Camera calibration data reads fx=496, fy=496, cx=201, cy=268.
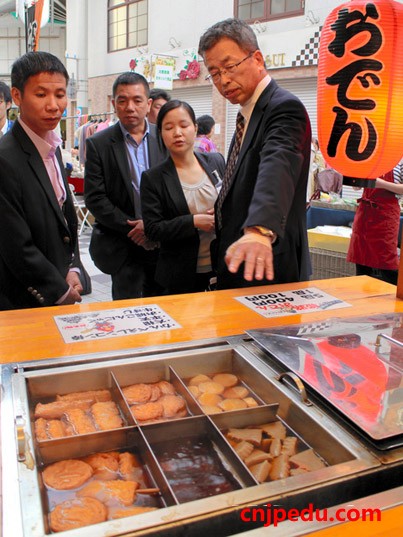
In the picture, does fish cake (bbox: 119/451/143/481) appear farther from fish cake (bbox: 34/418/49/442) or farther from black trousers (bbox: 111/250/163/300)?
black trousers (bbox: 111/250/163/300)

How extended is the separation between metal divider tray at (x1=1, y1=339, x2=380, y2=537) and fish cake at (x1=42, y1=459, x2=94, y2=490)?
21 mm

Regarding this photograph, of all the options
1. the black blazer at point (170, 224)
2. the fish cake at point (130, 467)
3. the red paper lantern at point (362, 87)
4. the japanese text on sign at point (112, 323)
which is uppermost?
the red paper lantern at point (362, 87)

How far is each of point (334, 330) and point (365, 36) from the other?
1.33m

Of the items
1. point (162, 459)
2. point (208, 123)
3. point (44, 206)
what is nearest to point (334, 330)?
point (162, 459)

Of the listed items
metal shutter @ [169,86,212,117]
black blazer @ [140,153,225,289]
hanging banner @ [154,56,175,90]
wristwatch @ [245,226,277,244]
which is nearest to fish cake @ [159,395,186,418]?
wristwatch @ [245,226,277,244]

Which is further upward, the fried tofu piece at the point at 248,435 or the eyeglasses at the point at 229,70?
the eyeglasses at the point at 229,70

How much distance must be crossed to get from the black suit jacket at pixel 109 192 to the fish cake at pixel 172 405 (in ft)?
5.52

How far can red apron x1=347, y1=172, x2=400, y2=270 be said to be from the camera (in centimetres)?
393

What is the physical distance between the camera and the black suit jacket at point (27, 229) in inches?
77.3

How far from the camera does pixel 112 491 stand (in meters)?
0.95

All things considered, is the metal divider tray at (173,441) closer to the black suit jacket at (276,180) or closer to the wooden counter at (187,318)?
the wooden counter at (187,318)

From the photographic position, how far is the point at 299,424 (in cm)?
113

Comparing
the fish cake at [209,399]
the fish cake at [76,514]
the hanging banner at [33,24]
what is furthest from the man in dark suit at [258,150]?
the hanging banner at [33,24]

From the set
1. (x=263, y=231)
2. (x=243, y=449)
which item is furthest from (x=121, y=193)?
(x=243, y=449)
